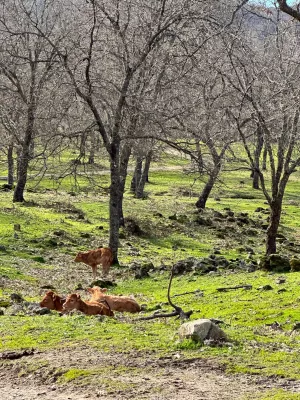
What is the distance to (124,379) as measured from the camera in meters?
8.40

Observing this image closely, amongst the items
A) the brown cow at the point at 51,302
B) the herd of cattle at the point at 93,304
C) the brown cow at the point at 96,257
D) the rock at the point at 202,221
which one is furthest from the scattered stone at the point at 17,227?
the brown cow at the point at 51,302

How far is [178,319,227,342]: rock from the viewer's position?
980 cm

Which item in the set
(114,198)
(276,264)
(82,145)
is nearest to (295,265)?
(276,264)

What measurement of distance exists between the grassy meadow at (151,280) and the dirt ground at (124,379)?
0.18 m

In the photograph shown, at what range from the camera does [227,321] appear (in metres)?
12.4

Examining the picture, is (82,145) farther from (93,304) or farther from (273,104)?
(93,304)

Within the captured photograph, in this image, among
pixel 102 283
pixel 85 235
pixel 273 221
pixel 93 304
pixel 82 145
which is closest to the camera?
pixel 93 304

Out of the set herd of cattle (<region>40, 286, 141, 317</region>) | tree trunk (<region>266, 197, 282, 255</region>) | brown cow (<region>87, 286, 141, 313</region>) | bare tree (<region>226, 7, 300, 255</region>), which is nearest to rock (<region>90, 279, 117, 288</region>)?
herd of cattle (<region>40, 286, 141, 317</region>)

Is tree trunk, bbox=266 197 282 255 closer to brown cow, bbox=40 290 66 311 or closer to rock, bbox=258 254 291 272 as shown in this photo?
rock, bbox=258 254 291 272

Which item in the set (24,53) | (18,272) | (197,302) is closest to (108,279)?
(18,272)

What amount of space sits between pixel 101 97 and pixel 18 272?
22.9 ft

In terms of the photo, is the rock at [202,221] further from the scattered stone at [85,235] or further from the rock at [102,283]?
the rock at [102,283]

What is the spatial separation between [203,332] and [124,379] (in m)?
1.89

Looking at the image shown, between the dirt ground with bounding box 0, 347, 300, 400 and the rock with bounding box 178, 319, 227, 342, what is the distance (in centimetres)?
63
